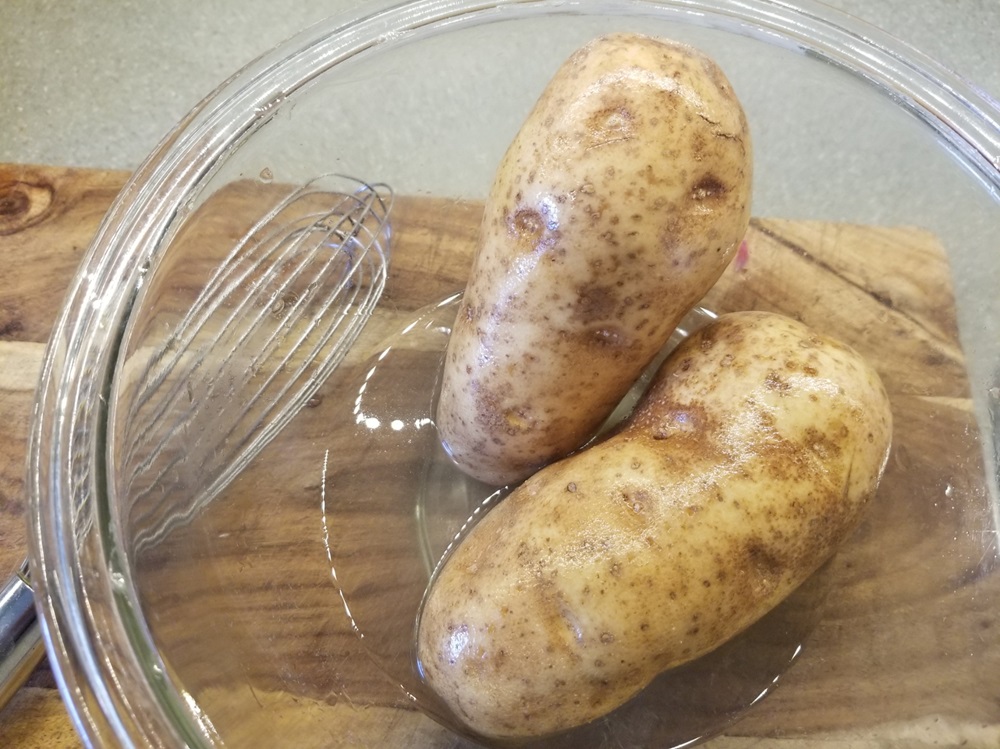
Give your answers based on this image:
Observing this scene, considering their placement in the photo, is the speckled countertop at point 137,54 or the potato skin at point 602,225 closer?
the potato skin at point 602,225

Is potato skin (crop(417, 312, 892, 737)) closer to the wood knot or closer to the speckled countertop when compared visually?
the wood knot

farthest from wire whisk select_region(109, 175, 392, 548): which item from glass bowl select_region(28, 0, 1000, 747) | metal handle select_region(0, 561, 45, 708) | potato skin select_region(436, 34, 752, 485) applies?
potato skin select_region(436, 34, 752, 485)

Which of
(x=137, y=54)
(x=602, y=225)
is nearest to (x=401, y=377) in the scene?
(x=602, y=225)

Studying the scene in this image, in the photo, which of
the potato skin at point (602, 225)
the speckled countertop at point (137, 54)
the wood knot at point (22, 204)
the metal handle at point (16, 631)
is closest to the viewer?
the potato skin at point (602, 225)

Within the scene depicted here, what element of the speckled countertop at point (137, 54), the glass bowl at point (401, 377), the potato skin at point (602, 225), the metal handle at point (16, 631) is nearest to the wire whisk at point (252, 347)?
the glass bowl at point (401, 377)

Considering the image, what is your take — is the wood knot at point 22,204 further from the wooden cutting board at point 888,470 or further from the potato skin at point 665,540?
the potato skin at point 665,540

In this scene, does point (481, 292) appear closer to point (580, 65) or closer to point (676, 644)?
point (580, 65)

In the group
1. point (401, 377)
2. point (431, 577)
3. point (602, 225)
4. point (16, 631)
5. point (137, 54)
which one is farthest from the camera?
point (137, 54)

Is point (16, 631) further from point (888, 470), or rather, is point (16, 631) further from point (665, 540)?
point (888, 470)
